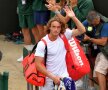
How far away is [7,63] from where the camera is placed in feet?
29.7

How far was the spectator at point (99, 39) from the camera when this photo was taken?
21.3 ft

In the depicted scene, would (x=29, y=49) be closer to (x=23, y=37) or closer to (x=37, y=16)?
(x=37, y=16)

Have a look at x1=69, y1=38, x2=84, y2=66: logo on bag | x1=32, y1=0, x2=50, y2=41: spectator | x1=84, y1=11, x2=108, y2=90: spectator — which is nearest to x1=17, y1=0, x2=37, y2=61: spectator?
x1=32, y1=0, x2=50, y2=41: spectator

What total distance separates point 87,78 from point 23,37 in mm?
4649

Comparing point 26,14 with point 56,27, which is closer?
point 56,27

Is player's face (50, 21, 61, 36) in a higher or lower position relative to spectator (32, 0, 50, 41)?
higher

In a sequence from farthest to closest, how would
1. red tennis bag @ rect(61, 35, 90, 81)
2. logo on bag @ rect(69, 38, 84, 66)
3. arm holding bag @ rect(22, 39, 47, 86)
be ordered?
logo on bag @ rect(69, 38, 84, 66) → red tennis bag @ rect(61, 35, 90, 81) → arm holding bag @ rect(22, 39, 47, 86)

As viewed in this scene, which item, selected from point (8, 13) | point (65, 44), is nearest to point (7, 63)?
point (8, 13)

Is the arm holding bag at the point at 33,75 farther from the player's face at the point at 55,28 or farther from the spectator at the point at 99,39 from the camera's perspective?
the spectator at the point at 99,39

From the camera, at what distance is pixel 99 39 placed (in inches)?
256

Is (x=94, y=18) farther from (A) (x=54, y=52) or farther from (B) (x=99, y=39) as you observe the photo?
(A) (x=54, y=52)

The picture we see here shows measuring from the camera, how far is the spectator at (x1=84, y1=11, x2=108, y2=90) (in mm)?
6488

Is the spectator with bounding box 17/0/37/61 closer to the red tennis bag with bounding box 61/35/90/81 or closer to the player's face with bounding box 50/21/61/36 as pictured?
the red tennis bag with bounding box 61/35/90/81

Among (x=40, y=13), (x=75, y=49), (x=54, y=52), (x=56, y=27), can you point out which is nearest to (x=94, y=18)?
(x=75, y=49)
